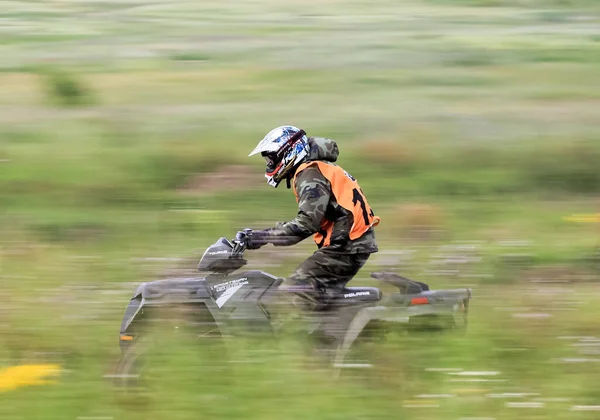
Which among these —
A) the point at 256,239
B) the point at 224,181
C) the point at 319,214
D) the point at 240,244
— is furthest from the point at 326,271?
the point at 224,181

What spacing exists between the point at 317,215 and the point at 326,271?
1.67ft

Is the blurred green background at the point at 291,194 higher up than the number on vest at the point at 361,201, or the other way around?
the number on vest at the point at 361,201

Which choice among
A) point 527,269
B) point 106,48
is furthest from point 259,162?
point 106,48

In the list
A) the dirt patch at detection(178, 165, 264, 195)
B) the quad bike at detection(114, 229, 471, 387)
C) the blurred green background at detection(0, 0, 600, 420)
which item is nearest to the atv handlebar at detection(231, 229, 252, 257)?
the quad bike at detection(114, 229, 471, 387)

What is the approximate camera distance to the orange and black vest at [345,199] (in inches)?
262

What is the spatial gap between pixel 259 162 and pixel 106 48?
13.7 meters

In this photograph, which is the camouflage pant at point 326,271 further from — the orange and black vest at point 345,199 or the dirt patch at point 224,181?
the dirt patch at point 224,181

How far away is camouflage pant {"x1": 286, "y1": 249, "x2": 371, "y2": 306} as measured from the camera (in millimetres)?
6738

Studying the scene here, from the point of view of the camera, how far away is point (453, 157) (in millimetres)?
14750

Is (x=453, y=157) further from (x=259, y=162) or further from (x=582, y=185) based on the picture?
(x=259, y=162)

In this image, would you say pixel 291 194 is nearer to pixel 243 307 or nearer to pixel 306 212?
pixel 306 212

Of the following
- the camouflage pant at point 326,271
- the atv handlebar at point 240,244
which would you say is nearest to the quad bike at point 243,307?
the atv handlebar at point 240,244

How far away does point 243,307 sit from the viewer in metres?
6.45

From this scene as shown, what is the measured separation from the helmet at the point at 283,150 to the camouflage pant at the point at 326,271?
0.64 meters
